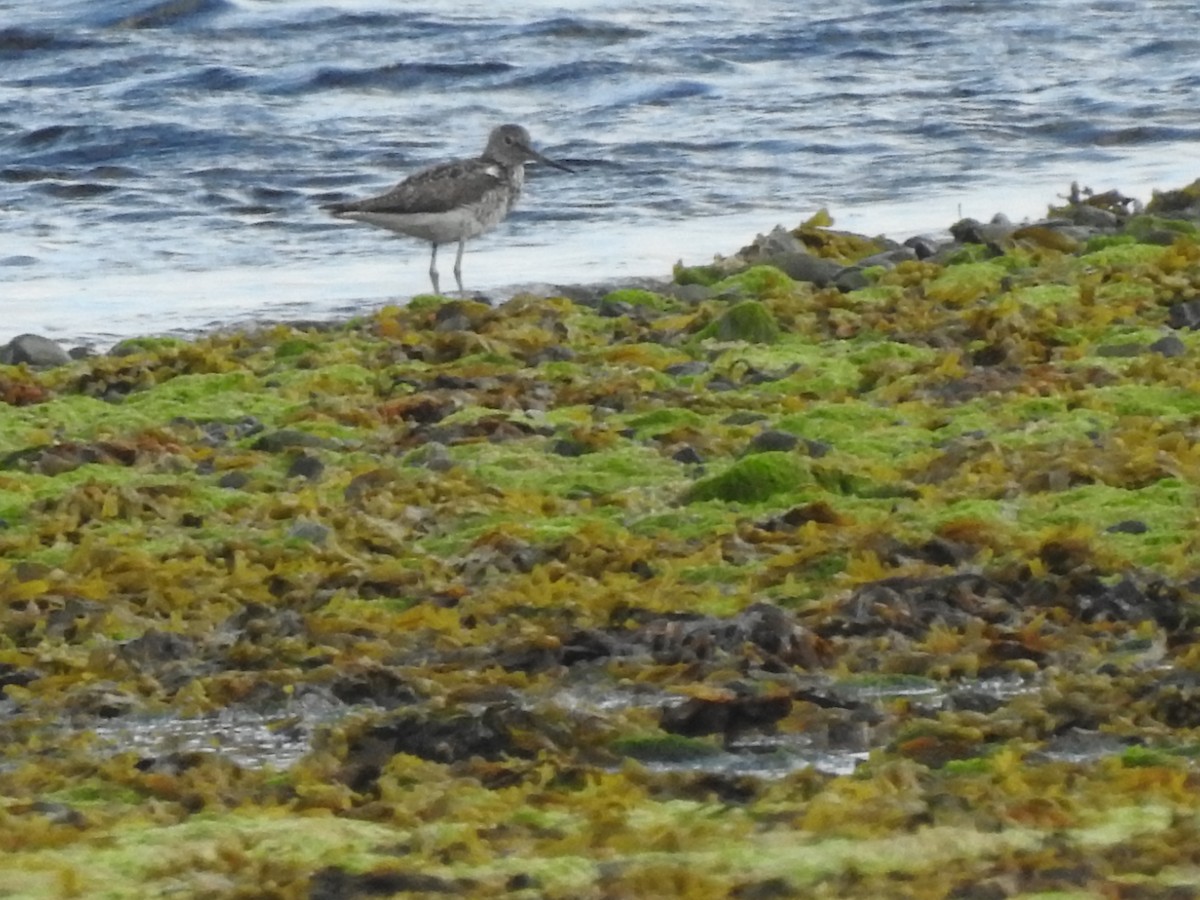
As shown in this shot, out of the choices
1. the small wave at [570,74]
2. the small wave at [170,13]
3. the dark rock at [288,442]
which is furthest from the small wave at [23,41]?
Answer: the dark rock at [288,442]

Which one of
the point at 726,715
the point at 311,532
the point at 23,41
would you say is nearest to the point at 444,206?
the point at 311,532

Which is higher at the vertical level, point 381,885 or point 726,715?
A: point 381,885

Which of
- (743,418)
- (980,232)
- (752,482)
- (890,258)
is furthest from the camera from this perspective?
(980,232)

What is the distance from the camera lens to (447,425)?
21.6 ft

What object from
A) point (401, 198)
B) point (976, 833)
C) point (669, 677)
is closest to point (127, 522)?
point (669, 677)

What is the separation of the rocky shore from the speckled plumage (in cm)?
280

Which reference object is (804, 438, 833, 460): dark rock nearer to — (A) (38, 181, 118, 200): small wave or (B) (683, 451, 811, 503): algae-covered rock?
(B) (683, 451, 811, 503): algae-covered rock

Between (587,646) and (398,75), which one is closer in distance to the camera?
(587,646)

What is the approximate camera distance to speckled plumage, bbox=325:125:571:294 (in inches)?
430

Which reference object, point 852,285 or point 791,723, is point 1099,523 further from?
point 852,285

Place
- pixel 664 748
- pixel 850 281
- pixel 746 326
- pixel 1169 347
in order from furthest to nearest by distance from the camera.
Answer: pixel 850 281
pixel 746 326
pixel 1169 347
pixel 664 748

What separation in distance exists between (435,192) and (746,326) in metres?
3.54

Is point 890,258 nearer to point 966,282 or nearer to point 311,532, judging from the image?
point 966,282

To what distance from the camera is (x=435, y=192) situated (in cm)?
1109
